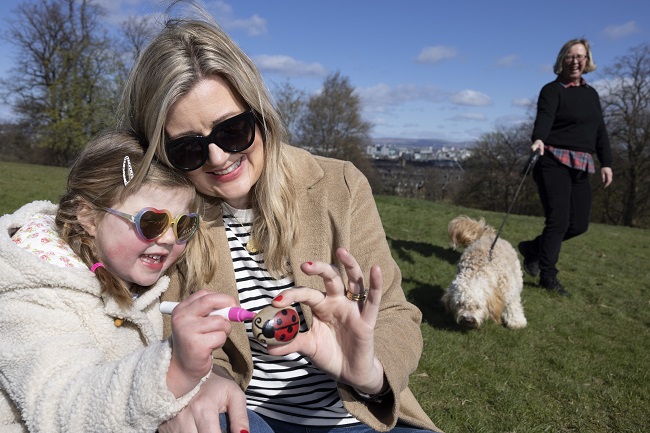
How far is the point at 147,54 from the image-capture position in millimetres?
2047

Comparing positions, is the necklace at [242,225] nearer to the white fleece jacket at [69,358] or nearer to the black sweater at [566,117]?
the white fleece jacket at [69,358]

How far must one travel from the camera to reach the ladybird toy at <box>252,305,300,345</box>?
144cm

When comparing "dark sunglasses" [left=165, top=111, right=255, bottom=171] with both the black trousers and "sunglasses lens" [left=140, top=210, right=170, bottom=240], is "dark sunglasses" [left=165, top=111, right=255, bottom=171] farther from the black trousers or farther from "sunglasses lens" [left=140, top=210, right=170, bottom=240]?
the black trousers

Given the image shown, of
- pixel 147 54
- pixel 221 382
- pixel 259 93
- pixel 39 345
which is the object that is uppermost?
pixel 147 54

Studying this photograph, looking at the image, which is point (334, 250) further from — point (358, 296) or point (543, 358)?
point (543, 358)

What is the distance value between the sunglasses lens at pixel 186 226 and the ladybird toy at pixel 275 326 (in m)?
0.68

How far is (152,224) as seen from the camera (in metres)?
1.90

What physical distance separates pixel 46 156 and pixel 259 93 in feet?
129

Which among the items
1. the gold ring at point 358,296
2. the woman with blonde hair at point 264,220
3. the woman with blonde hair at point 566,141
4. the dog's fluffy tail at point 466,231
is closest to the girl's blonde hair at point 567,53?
the woman with blonde hair at point 566,141

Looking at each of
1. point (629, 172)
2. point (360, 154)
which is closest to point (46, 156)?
point (360, 154)

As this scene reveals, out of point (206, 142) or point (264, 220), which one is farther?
point (264, 220)

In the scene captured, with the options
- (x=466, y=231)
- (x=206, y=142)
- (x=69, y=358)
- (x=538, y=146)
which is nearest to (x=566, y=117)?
(x=538, y=146)

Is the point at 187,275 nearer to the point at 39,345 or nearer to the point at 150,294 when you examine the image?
the point at 150,294

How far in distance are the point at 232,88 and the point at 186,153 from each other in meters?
0.31
